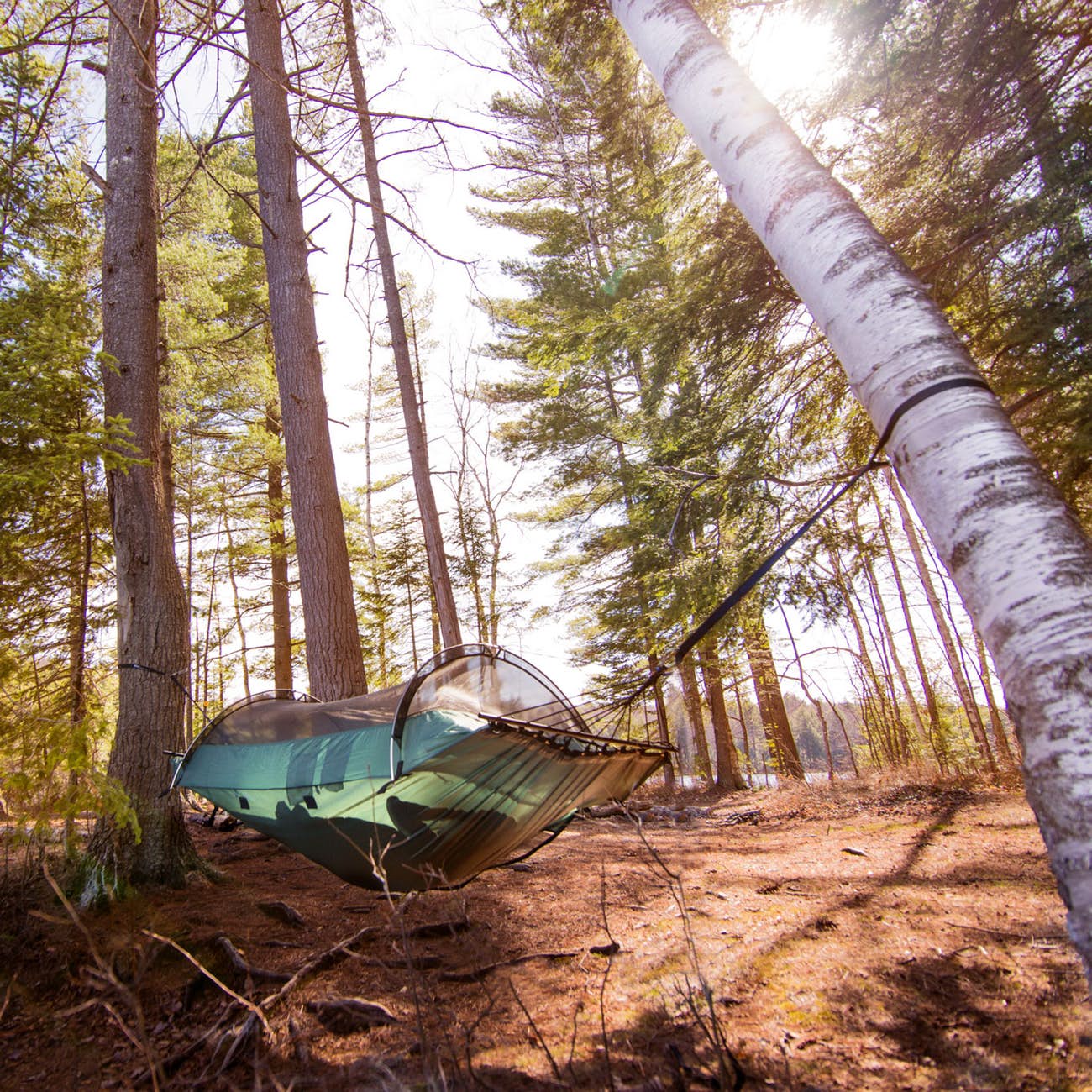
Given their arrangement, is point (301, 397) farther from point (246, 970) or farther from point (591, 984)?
point (591, 984)

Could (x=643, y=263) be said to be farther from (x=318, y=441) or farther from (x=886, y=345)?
(x=886, y=345)

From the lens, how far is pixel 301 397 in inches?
174

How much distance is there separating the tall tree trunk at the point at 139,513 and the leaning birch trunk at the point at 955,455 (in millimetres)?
2961

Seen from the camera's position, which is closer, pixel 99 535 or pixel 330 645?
pixel 330 645

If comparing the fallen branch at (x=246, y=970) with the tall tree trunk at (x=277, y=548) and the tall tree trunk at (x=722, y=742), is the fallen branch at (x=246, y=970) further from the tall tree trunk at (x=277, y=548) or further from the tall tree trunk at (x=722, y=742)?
the tall tree trunk at (x=277, y=548)

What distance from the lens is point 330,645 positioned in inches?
161

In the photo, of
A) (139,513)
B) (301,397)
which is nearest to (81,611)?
(139,513)

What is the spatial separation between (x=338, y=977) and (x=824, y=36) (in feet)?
14.7

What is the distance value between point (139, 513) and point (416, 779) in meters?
2.37

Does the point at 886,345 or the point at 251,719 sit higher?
the point at 886,345

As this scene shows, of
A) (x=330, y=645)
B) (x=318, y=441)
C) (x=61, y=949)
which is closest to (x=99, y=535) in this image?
(x=318, y=441)

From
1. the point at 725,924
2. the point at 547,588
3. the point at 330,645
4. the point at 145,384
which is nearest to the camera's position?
the point at 725,924

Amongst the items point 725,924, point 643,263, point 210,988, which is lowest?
point 725,924

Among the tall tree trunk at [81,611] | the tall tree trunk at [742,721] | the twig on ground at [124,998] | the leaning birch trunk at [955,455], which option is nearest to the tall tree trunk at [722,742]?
A: the tall tree trunk at [742,721]
